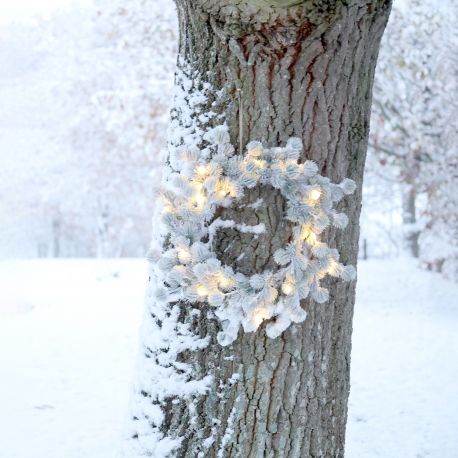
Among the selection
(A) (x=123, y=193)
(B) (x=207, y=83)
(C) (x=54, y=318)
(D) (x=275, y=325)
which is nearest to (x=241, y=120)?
(B) (x=207, y=83)

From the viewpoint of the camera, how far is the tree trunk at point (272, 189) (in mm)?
2213

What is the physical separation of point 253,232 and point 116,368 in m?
4.39

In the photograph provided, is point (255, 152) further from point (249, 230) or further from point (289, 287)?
point (289, 287)

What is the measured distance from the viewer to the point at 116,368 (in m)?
6.21

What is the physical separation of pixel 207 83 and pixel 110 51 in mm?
9954

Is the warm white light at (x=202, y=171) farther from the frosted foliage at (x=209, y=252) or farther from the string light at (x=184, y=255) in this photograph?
the string light at (x=184, y=255)

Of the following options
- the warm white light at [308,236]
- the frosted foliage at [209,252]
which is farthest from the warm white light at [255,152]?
A: the warm white light at [308,236]

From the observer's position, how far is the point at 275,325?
7.35ft

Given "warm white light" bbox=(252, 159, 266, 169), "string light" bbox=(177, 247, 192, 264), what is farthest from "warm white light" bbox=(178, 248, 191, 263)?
"warm white light" bbox=(252, 159, 266, 169)

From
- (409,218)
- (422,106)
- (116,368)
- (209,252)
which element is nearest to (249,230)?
(209,252)

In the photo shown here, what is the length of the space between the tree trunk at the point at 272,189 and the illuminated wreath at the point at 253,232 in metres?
0.06

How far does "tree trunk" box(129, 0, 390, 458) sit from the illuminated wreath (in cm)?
6

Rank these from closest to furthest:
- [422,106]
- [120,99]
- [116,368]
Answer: [116,368] → [422,106] → [120,99]

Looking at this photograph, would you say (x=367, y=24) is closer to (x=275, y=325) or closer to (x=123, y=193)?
(x=275, y=325)
